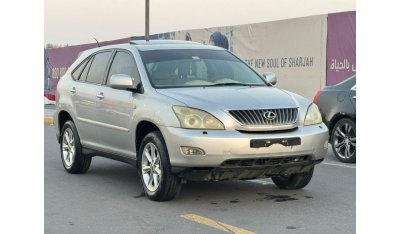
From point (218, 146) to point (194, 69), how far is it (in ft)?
5.12

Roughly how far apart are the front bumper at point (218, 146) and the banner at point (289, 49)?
1006 centimetres

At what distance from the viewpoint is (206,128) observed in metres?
5.76

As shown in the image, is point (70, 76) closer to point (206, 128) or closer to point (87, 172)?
point (87, 172)

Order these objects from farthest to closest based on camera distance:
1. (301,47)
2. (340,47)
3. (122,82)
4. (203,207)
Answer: (301,47) < (340,47) < (122,82) < (203,207)


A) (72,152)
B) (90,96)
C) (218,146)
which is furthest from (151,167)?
(72,152)

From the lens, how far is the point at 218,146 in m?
5.66

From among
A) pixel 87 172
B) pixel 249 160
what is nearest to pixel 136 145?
pixel 249 160

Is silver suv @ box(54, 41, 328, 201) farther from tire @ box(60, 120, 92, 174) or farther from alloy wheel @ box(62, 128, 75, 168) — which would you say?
alloy wheel @ box(62, 128, 75, 168)

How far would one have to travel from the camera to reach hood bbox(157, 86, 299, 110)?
590 cm

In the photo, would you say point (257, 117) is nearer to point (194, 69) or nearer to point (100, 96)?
point (194, 69)

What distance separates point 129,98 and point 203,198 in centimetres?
139

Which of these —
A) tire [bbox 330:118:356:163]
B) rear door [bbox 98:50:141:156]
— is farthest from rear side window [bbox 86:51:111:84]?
tire [bbox 330:118:356:163]

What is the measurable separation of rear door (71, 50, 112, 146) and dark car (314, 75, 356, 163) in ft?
11.9

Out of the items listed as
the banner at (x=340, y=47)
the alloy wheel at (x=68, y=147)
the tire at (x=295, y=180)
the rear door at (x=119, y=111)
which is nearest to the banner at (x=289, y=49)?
the banner at (x=340, y=47)
